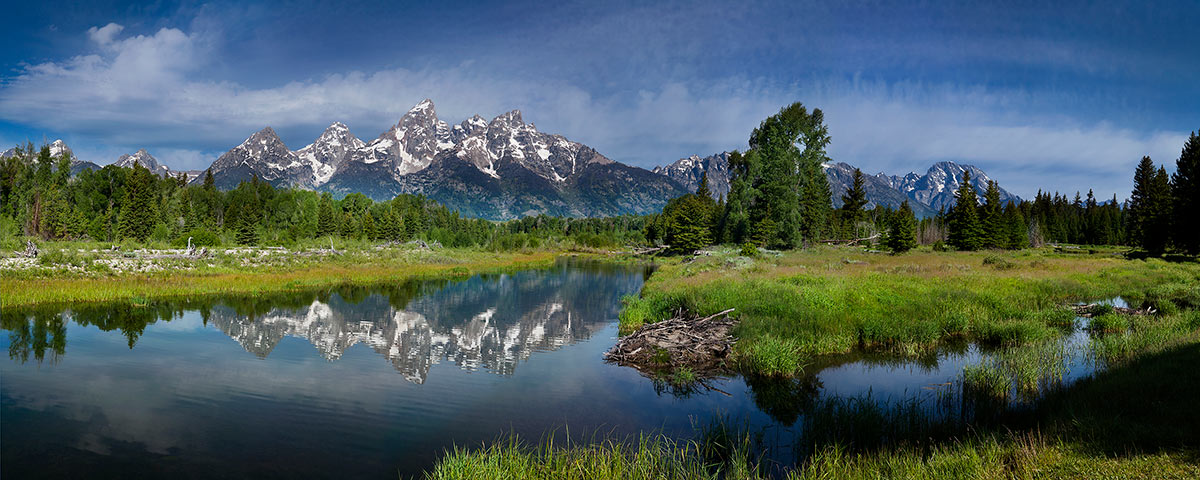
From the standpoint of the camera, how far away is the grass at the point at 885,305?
52.5ft

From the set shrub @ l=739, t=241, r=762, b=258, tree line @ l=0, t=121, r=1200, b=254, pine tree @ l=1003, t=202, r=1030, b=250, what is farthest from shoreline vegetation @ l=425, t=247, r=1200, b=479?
pine tree @ l=1003, t=202, r=1030, b=250

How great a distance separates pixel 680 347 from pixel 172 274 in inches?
1395

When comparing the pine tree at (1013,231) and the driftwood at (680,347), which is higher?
the pine tree at (1013,231)

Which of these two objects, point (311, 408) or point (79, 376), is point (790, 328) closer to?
point (311, 408)

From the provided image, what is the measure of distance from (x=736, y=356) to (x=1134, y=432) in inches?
350

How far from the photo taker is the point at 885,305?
20.0m

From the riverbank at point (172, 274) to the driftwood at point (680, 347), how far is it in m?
26.3

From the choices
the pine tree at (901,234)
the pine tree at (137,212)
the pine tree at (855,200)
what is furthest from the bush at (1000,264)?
the pine tree at (137,212)

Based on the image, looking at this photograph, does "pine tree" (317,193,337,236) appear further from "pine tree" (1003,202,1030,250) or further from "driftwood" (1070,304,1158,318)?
"pine tree" (1003,202,1030,250)

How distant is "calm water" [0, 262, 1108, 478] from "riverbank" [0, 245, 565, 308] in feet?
13.1

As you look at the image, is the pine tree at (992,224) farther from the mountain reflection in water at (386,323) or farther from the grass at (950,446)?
the grass at (950,446)

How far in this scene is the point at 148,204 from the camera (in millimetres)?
72062

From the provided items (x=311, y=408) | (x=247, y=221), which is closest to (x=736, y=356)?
(x=311, y=408)

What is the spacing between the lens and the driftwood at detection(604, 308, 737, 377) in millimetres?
15125
